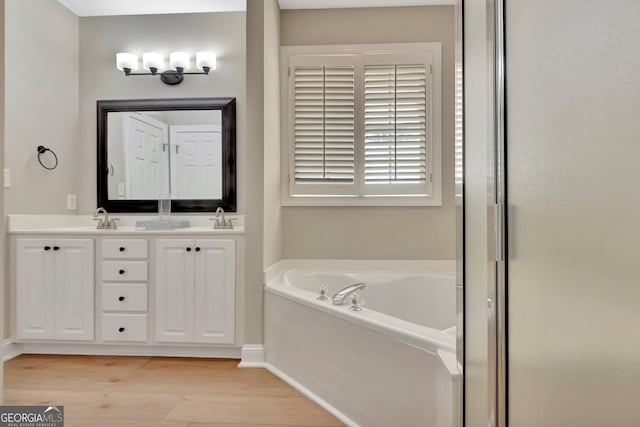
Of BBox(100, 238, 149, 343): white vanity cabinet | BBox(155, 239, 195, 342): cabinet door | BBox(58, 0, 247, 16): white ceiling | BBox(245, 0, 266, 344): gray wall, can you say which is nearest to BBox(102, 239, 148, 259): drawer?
BBox(100, 238, 149, 343): white vanity cabinet

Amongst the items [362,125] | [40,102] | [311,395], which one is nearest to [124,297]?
[311,395]

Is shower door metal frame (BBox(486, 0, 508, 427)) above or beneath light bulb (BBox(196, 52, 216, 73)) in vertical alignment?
beneath

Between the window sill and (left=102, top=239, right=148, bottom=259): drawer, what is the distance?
1040 millimetres

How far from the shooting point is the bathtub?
1.39m

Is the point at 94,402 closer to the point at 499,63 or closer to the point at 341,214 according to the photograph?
the point at 341,214

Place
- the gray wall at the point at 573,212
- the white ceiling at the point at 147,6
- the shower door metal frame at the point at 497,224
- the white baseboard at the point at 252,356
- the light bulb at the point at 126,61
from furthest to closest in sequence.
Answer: the light bulb at the point at 126,61 → the white ceiling at the point at 147,6 → the white baseboard at the point at 252,356 → the shower door metal frame at the point at 497,224 → the gray wall at the point at 573,212

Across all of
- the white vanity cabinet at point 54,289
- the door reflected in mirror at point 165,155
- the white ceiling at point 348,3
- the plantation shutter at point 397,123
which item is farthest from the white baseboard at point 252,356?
the white ceiling at point 348,3

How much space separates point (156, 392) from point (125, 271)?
0.87 meters

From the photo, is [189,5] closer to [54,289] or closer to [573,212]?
[54,289]

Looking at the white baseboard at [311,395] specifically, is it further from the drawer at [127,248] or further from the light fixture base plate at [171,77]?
the light fixture base plate at [171,77]

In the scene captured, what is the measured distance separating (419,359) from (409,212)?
1660 millimetres

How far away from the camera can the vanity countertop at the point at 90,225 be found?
2533mm

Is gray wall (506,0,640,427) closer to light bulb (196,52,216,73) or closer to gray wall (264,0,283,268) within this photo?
gray wall (264,0,283,268)

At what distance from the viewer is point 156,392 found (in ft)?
6.72
